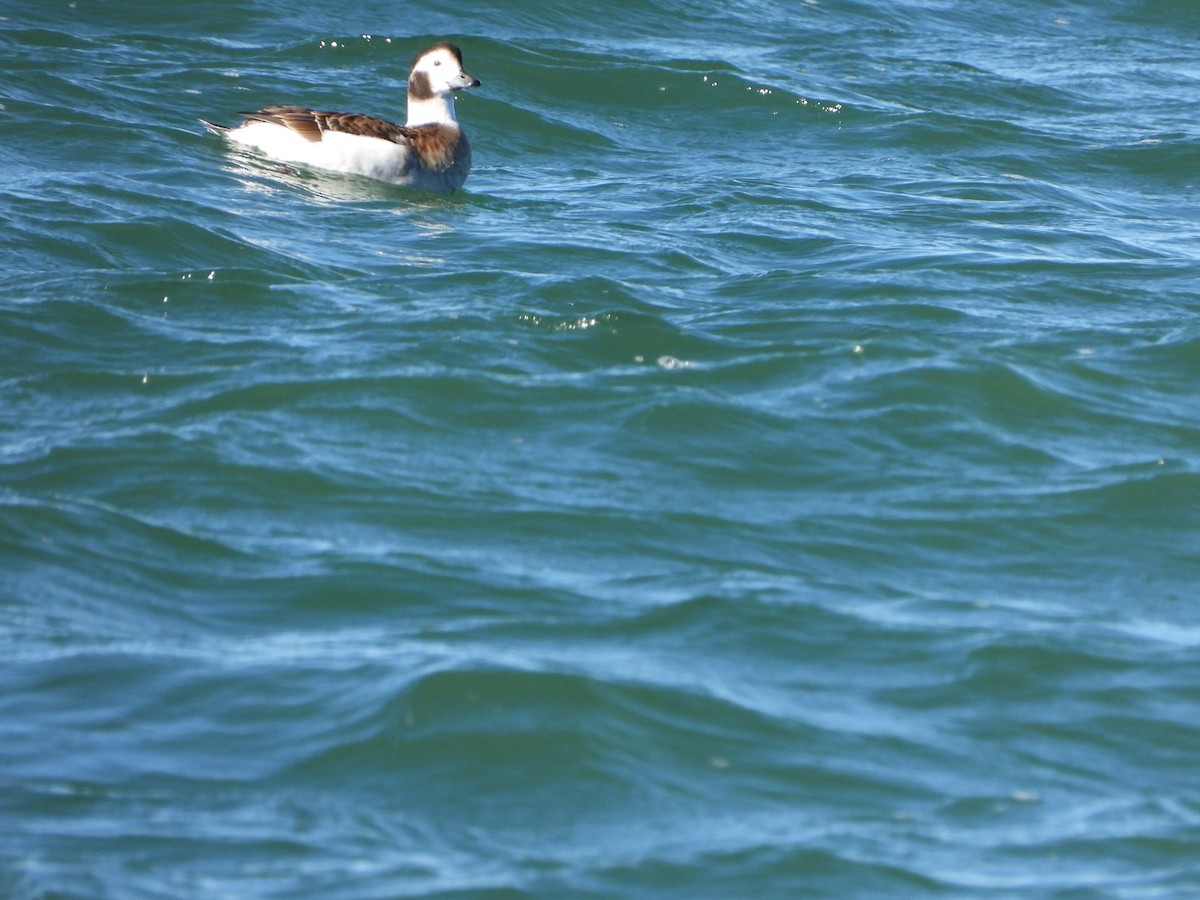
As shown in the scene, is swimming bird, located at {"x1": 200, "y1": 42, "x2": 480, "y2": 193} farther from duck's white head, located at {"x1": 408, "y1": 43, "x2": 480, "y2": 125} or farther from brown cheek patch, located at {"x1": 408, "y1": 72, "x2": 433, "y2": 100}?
brown cheek patch, located at {"x1": 408, "y1": 72, "x2": 433, "y2": 100}

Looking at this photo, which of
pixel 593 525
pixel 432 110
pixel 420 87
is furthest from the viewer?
pixel 420 87

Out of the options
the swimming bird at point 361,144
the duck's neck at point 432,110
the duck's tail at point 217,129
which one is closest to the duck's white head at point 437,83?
the duck's neck at point 432,110

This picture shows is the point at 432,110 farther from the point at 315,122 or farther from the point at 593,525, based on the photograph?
the point at 593,525

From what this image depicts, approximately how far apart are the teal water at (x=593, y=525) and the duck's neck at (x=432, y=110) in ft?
1.81

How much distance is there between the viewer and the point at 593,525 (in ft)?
Answer: 19.0

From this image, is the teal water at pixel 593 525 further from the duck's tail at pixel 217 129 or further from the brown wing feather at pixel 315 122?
the brown wing feather at pixel 315 122

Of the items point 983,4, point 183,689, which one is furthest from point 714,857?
point 983,4

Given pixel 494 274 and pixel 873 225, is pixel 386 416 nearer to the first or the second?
pixel 494 274

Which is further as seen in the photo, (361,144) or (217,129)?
(217,129)

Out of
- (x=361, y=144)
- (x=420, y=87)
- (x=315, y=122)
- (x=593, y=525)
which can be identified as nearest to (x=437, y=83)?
(x=420, y=87)

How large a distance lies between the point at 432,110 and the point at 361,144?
2.77 feet

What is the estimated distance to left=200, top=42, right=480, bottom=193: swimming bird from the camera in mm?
10898

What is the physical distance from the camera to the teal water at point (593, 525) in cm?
416

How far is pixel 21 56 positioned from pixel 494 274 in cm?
553
